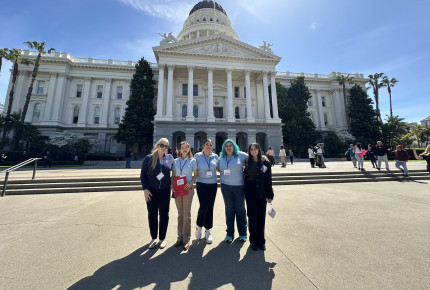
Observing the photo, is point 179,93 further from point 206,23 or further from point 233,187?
point 233,187

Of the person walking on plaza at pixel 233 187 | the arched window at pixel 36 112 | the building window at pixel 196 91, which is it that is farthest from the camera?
the building window at pixel 196 91

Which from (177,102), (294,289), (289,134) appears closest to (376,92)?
(289,134)

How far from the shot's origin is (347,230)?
362 centimetres

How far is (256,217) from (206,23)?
170 feet

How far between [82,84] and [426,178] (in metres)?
45.7

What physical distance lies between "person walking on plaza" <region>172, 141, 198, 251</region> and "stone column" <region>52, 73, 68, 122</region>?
123ft

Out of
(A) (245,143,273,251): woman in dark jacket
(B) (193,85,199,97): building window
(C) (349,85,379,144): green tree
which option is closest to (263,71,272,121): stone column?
(B) (193,85,199,97): building window

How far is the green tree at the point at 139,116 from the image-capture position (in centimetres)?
2714

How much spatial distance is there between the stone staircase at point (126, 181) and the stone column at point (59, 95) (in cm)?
2957

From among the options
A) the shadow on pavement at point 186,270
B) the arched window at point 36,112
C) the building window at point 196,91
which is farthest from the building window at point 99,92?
the shadow on pavement at point 186,270

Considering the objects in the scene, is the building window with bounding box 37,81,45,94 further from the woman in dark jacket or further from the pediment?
the woman in dark jacket

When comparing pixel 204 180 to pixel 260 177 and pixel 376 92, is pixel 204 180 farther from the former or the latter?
pixel 376 92

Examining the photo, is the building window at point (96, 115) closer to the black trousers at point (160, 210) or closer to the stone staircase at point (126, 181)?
the stone staircase at point (126, 181)

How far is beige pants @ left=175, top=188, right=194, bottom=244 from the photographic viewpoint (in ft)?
10.9
